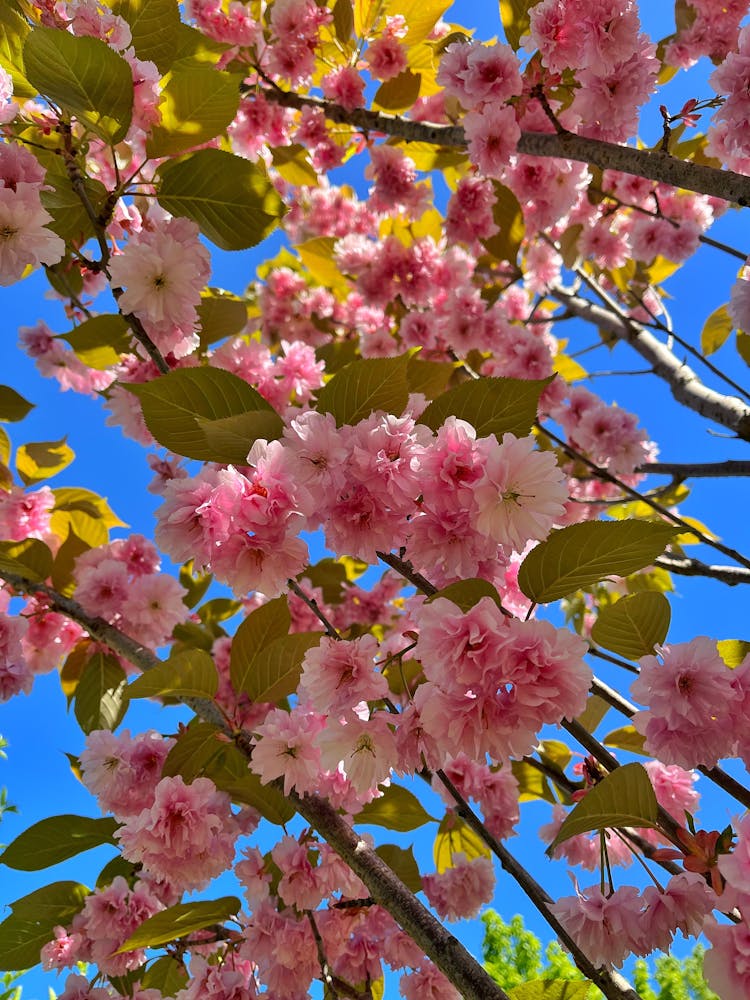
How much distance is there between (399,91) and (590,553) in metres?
2.67

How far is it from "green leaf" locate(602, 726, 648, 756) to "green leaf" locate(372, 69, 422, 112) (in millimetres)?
2640

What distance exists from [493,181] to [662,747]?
116 inches

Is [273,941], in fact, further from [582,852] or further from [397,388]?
[397,388]

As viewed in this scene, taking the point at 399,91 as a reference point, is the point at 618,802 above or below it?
below

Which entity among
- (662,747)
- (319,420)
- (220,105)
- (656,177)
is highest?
(220,105)

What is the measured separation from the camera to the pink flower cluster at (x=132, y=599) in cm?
251

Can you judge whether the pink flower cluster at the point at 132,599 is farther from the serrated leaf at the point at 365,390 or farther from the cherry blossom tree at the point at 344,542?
the serrated leaf at the point at 365,390

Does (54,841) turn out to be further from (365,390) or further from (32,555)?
(365,390)

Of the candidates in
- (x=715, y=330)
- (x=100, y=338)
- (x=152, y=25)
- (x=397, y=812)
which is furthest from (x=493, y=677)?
(x=715, y=330)

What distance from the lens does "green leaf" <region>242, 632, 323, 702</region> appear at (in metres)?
1.59

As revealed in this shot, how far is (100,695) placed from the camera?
240 centimetres

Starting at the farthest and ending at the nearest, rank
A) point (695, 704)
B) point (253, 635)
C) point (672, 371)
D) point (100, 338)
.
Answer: point (672, 371)
point (100, 338)
point (253, 635)
point (695, 704)

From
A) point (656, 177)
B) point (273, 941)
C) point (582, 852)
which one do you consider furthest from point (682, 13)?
point (273, 941)

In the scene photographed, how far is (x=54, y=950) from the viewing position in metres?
1.97
